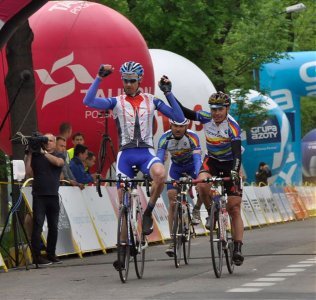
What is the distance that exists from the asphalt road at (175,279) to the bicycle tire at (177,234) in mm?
169

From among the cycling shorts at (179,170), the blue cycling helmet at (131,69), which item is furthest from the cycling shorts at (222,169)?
the cycling shorts at (179,170)

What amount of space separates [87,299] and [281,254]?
19.1 feet

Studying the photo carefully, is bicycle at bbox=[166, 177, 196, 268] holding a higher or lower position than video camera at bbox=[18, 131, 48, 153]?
lower

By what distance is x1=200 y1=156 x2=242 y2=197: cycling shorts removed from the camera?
43.7ft

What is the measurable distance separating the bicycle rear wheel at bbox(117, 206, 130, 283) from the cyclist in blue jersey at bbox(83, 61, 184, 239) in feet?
1.16

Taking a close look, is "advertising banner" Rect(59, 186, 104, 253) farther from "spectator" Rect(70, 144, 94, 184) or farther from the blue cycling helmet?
the blue cycling helmet

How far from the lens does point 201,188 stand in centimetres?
1359

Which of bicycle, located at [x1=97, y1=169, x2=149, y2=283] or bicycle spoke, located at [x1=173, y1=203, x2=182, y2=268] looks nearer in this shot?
bicycle, located at [x1=97, y1=169, x2=149, y2=283]

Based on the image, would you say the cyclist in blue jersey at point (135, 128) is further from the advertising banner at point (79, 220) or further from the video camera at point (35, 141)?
the advertising banner at point (79, 220)

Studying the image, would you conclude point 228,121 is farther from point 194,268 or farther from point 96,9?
point 96,9

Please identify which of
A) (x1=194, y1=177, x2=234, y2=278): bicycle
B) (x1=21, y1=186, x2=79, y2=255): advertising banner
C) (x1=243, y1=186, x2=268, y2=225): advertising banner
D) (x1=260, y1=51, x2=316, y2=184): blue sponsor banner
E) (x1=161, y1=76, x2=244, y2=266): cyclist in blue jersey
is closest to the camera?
(x1=194, y1=177, x2=234, y2=278): bicycle

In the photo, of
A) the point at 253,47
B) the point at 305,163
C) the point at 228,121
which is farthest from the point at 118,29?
the point at 305,163

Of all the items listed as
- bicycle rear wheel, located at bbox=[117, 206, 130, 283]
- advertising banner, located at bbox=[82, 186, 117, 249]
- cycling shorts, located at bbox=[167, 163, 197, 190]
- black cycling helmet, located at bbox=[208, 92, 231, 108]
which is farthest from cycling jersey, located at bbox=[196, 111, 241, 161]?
advertising banner, located at bbox=[82, 186, 117, 249]

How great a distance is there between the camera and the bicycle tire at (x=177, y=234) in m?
14.0
